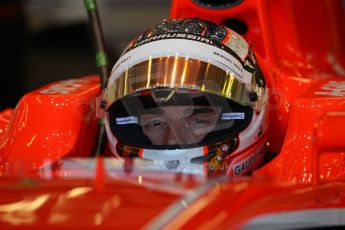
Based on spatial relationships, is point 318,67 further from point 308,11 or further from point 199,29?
point 199,29

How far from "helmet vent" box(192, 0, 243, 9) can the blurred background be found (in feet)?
6.51

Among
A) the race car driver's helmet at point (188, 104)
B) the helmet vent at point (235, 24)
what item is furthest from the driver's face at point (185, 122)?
the helmet vent at point (235, 24)

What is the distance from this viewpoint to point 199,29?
1.69 metres

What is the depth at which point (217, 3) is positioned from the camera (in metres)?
2.03

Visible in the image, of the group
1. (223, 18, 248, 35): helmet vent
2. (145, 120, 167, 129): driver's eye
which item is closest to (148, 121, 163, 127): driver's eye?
(145, 120, 167, 129): driver's eye

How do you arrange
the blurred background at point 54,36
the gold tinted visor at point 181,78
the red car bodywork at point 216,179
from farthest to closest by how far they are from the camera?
1. the blurred background at point 54,36
2. the gold tinted visor at point 181,78
3. the red car bodywork at point 216,179

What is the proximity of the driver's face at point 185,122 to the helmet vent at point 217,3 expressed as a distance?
0.49 meters

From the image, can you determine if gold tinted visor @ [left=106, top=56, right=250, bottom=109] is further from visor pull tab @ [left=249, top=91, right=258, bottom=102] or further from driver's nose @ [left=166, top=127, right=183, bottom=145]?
driver's nose @ [left=166, top=127, right=183, bottom=145]

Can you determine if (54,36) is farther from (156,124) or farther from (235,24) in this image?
(156,124)

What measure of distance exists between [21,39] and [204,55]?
3.15 metres

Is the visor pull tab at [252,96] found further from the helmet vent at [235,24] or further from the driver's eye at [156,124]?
Result: the helmet vent at [235,24]

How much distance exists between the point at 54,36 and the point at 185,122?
153 inches

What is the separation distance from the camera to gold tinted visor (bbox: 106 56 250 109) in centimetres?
155

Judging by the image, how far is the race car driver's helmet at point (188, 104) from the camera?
157 cm
